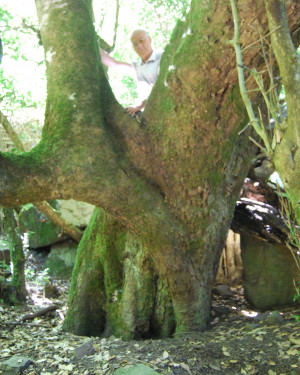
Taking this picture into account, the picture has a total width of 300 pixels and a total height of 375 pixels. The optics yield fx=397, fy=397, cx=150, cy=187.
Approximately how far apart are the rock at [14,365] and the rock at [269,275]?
9.79 feet

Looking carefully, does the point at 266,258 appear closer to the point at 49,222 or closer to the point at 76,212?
the point at 76,212

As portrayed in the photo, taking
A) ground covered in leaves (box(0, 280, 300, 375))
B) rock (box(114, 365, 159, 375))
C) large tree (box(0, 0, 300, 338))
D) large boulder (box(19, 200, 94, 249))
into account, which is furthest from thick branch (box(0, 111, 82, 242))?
rock (box(114, 365, 159, 375))

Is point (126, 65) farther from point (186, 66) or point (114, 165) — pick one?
point (114, 165)

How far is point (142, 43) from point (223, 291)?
11.5 ft

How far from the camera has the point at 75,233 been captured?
6.76 m

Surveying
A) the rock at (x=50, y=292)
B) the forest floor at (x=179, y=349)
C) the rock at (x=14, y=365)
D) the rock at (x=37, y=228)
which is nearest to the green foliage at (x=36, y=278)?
the rock at (x=50, y=292)

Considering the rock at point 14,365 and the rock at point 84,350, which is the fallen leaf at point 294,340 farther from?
the rock at point 14,365

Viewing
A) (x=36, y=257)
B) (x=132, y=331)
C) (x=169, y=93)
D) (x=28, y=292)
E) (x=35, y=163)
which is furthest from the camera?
(x=36, y=257)

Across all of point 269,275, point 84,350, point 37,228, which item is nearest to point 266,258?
point 269,275

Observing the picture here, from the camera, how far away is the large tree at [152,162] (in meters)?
3.42

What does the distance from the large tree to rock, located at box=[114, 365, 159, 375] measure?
1192 mm

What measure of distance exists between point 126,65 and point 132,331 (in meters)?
3.17

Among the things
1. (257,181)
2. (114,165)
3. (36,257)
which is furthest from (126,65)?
(36,257)

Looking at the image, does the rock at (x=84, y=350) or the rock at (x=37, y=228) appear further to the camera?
the rock at (x=37, y=228)
